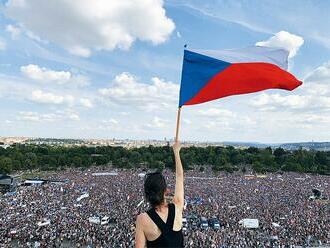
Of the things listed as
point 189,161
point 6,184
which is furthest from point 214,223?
point 189,161

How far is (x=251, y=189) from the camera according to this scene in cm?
4081

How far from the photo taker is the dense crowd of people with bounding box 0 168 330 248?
2006 centimetres

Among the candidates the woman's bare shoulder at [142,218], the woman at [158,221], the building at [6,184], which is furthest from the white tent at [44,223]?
the woman's bare shoulder at [142,218]

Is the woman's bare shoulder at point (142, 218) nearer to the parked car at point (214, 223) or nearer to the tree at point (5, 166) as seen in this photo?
the parked car at point (214, 223)

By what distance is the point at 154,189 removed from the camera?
2.61 metres

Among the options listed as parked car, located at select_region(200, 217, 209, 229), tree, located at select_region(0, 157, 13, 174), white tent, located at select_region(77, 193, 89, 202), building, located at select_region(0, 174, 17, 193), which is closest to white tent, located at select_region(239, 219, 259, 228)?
parked car, located at select_region(200, 217, 209, 229)

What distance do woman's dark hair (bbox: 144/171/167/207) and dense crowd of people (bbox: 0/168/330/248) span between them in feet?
52.9

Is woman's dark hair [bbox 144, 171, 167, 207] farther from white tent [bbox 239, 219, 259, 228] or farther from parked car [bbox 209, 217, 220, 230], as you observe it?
white tent [bbox 239, 219, 259, 228]

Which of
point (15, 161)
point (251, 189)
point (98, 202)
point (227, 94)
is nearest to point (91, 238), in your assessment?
point (98, 202)

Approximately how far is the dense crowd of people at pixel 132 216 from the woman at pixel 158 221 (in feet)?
52.7

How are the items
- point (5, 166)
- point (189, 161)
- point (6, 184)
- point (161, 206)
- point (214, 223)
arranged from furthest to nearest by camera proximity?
point (189, 161), point (5, 166), point (6, 184), point (214, 223), point (161, 206)

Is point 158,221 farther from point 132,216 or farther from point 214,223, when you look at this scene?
point 132,216

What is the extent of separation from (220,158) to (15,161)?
3750 centimetres

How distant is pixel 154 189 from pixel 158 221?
0.66 ft
